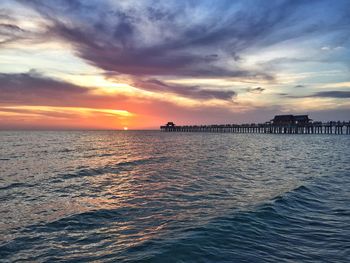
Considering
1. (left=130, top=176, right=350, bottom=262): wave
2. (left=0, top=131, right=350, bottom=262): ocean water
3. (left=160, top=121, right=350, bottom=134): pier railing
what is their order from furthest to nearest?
(left=160, top=121, right=350, bottom=134): pier railing, (left=0, top=131, right=350, bottom=262): ocean water, (left=130, top=176, right=350, bottom=262): wave

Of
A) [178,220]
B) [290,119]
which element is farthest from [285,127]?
[178,220]

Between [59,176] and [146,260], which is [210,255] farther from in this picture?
[59,176]

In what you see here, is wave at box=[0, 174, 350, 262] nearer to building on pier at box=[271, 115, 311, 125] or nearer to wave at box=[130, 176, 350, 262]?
wave at box=[130, 176, 350, 262]

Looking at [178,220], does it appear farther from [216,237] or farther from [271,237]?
[271,237]

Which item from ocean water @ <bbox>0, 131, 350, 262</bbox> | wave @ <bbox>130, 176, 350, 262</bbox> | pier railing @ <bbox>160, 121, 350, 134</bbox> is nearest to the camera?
wave @ <bbox>130, 176, 350, 262</bbox>

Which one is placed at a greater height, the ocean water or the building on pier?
the building on pier

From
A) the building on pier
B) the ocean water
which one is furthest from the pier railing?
the ocean water

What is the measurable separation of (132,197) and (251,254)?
8.21 metres

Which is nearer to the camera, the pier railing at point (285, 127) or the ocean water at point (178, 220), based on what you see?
the ocean water at point (178, 220)

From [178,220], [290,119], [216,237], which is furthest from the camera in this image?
[290,119]

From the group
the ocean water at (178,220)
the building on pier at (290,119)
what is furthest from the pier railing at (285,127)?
the ocean water at (178,220)

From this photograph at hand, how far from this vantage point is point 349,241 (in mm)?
7918

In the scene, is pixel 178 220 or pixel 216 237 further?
pixel 178 220

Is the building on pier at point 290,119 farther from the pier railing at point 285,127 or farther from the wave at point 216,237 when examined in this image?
the wave at point 216,237
